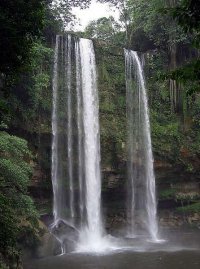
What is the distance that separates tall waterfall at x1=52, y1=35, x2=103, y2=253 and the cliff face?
1.63 feet

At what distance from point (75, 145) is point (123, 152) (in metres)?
2.73

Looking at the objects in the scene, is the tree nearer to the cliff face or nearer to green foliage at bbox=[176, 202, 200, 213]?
the cliff face

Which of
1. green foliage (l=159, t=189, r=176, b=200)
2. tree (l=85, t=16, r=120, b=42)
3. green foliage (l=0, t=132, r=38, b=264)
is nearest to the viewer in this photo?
green foliage (l=0, t=132, r=38, b=264)

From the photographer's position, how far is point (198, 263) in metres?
13.6

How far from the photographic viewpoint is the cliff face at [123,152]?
19750mm

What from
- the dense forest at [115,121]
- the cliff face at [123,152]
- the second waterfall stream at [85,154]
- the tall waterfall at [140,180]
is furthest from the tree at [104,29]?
the tall waterfall at [140,180]

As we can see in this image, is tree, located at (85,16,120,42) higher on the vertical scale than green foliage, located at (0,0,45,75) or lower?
higher

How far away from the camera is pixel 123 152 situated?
2108cm

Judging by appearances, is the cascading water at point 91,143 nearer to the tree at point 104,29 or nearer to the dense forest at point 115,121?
the dense forest at point 115,121

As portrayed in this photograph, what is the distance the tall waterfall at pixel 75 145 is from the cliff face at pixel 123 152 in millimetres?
498

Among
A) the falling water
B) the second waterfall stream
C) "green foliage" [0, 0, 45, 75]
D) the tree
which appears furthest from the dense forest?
"green foliage" [0, 0, 45, 75]

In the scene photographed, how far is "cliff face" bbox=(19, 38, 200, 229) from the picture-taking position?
19.8 meters

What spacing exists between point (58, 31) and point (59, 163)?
26.2 ft

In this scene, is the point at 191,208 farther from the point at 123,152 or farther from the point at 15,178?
the point at 15,178
